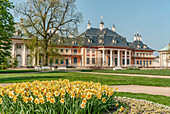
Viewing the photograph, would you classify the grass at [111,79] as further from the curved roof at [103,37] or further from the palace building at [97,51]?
the curved roof at [103,37]

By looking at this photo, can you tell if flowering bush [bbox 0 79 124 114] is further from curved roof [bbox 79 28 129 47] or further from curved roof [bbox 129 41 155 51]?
curved roof [bbox 129 41 155 51]

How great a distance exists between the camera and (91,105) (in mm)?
4191

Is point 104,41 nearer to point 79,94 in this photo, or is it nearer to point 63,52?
point 63,52

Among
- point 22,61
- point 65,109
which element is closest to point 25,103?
point 65,109

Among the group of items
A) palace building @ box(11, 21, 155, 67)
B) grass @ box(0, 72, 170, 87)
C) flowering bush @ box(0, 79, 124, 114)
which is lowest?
grass @ box(0, 72, 170, 87)

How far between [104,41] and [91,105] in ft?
191

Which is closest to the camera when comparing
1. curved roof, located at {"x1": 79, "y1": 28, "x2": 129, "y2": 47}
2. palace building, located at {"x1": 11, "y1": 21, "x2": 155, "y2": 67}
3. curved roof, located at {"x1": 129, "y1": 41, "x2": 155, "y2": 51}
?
palace building, located at {"x1": 11, "y1": 21, "x2": 155, "y2": 67}

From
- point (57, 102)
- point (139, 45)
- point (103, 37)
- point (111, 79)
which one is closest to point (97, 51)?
point (103, 37)

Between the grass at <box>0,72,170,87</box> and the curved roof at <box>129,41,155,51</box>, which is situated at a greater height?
the curved roof at <box>129,41,155,51</box>

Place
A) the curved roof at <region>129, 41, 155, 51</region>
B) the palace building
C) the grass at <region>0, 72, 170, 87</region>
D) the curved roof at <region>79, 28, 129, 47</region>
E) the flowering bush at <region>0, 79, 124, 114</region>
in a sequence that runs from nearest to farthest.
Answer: the flowering bush at <region>0, 79, 124, 114</region> < the grass at <region>0, 72, 170, 87</region> < the palace building < the curved roof at <region>79, 28, 129, 47</region> < the curved roof at <region>129, 41, 155, 51</region>

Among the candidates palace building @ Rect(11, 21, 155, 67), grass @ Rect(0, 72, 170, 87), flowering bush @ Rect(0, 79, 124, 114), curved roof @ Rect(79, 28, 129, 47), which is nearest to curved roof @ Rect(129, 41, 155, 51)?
palace building @ Rect(11, 21, 155, 67)

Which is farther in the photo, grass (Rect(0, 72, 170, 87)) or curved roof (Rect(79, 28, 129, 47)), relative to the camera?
curved roof (Rect(79, 28, 129, 47))

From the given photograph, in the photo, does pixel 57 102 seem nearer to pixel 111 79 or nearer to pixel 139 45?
pixel 111 79

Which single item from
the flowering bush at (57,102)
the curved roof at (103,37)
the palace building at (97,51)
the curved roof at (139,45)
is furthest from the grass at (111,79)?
the curved roof at (139,45)
